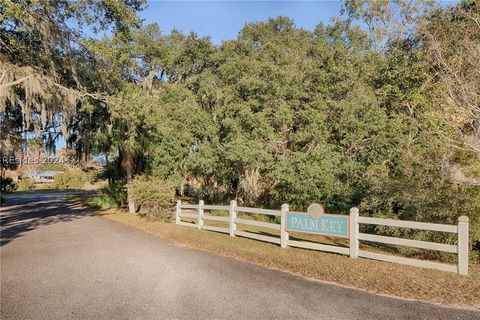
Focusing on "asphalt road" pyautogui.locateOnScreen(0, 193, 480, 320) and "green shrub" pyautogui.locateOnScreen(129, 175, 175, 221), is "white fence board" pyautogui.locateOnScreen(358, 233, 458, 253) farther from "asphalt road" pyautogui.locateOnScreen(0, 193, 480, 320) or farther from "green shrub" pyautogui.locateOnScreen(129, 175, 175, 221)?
"green shrub" pyautogui.locateOnScreen(129, 175, 175, 221)

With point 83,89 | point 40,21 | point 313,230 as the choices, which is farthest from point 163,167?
point 313,230

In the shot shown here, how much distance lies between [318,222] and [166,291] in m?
4.82

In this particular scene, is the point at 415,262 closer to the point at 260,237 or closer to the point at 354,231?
the point at 354,231

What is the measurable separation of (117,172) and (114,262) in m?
17.5

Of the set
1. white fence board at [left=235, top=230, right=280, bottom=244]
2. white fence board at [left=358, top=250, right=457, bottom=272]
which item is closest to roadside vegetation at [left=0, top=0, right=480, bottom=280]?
white fence board at [left=358, top=250, right=457, bottom=272]

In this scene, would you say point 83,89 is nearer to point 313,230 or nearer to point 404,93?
point 313,230

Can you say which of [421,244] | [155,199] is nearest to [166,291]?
[421,244]

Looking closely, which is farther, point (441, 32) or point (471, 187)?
point (441, 32)

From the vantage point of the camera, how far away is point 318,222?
9.66 meters

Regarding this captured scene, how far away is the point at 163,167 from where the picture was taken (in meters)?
19.9

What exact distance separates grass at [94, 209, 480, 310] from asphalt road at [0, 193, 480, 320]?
0.44 m

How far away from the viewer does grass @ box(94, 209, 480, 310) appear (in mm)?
6043

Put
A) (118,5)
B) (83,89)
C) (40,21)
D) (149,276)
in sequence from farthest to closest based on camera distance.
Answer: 1. (83,89)
2. (118,5)
3. (40,21)
4. (149,276)

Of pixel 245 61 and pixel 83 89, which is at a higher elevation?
pixel 245 61
